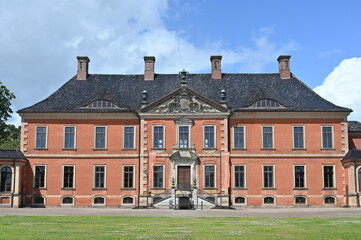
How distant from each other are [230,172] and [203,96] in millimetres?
6454

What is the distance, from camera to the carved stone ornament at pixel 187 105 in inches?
1586

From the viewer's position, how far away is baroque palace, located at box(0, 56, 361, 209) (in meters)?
39.9

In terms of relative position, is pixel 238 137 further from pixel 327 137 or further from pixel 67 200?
pixel 67 200

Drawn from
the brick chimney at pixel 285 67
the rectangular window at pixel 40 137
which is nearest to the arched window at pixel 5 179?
the rectangular window at pixel 40 137

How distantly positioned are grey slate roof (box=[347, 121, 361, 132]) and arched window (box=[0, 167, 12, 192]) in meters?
Result: 27.9

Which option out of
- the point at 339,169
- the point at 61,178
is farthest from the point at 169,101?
the point at 339,169

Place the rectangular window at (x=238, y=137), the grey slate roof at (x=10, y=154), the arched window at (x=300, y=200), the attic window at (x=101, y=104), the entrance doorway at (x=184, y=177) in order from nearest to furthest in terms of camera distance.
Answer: the grey slate roof at (x=10, y=154) < the entrance doorway at (x=184, y=177) < the arched window at (x=300, y=200) < the rectangular window at (x=238, y=137) < the attic window at (x=101, y=104)

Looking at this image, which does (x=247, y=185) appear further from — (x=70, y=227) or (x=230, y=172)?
(x=70, y=227)

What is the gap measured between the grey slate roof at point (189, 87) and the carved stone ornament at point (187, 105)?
5.94 ft

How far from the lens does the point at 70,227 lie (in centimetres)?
1930

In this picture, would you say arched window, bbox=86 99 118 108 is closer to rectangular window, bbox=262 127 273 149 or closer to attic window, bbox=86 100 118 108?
attic window, bbox=86 100 118 108

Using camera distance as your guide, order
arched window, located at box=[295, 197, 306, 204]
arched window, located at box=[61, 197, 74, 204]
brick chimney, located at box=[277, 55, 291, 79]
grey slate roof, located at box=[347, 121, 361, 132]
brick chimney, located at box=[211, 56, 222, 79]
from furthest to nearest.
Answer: brick chimney, located at box=[211, 56, 222, 79] → brick chimney, located at box=[277, 55, 291, 79] → grey slate roof, located at box=[347, 121, 361, 132] → arched window, located at box=[61, 197, 74, 204] → arched window, located at box=[295, 197, 306, 204]

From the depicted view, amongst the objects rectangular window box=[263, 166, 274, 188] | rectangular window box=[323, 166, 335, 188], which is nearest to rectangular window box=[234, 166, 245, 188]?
rectangular window box=[263, 166, 274, 188]

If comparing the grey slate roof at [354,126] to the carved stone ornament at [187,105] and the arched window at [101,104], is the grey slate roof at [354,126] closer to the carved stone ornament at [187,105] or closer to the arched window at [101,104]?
the carved stone ornament at [187,105]
